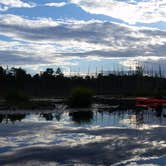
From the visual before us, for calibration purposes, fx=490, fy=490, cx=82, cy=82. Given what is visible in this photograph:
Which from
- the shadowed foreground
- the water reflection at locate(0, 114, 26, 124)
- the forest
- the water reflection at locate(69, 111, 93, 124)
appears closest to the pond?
the shadowed foreground

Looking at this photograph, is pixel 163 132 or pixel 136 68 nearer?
pixel 163 132

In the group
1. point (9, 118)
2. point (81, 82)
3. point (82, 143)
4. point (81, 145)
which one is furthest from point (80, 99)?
point (81, 82)

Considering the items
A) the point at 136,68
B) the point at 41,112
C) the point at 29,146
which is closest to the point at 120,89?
the point at 136,68

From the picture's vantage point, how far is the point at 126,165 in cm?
2197

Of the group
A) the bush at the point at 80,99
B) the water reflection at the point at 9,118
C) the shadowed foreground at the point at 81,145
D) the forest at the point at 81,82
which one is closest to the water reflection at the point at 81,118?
the water reflection at the point at 9,118

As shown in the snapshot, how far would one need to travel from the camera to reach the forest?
136 m

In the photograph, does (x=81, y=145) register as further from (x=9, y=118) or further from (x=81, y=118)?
(x=9, y=118)

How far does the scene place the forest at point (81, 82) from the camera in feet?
446

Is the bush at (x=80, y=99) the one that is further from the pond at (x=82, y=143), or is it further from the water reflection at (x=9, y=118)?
the pond at (x=82, y=143)

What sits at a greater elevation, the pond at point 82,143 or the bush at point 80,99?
the bush at point 80,99

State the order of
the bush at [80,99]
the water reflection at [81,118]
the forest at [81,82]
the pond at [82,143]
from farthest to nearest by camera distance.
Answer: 1. the forest at [81,82]
2. the bush at [80,99]
3. the water reflection at [81,118]
4. the pond at [82,143]

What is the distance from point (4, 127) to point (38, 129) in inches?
118

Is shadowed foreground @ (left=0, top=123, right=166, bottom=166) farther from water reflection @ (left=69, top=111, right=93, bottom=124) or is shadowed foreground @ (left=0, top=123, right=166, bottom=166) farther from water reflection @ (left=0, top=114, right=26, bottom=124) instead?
water reflection @ (left=0, top=114, right=26, bottom=124)

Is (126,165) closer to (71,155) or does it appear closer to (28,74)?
(71,155)
